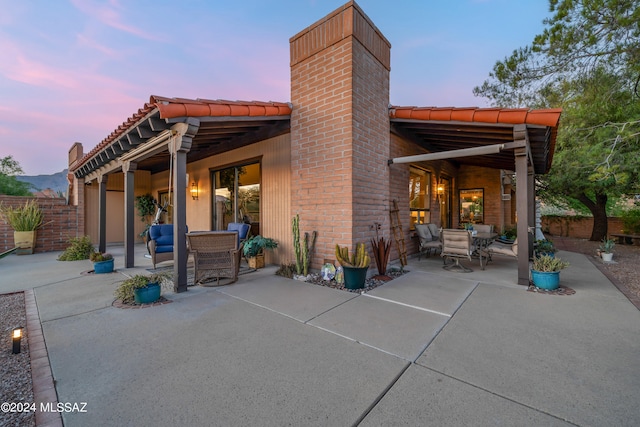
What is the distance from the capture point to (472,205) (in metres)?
9.52

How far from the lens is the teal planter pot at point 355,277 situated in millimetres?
3781

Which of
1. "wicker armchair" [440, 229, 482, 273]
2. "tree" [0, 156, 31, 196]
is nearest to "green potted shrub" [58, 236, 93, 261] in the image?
"wicker armchair" [440, 229, 482, 273]

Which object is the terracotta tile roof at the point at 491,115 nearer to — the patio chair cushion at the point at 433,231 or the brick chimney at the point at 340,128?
the brick chimney at the point at 340,128

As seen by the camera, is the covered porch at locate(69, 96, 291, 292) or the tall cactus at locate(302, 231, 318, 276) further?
the tall cactus at locate(302, 231, 318, 276)

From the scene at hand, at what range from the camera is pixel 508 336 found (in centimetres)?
236

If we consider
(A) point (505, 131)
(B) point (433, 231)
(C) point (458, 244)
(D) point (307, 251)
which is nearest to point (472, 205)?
(B) point (433, 231)

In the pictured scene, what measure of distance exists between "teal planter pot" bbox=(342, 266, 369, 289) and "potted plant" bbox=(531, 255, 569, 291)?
2.52 m

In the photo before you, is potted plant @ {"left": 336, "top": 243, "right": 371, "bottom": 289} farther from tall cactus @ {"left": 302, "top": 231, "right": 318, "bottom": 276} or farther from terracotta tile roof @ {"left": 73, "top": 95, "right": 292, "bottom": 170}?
terracotta tile roof @ {"left": 73, "top": 95, "right": 292, "bottom": 170}

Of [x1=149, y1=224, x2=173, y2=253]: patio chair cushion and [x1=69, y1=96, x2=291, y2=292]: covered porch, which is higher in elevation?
[x1=69, y1=96, x2=291, y2=292]: covered porch

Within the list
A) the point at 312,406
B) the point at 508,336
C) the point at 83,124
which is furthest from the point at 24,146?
the point at 508,336

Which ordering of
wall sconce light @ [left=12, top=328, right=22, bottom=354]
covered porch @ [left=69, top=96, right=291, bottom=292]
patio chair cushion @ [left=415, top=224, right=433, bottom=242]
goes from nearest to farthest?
1. wall sconce light @ [left=12, top=328, right=22, bottom=354]
2. covered porch @ [left=69, top=96, right=291, bottom=292]
3. patio chair cushion @ [left=415, top=224, right=433, bottom=242]

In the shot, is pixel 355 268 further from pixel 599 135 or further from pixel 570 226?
pixel 570 226

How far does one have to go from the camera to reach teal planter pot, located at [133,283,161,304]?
3.18m

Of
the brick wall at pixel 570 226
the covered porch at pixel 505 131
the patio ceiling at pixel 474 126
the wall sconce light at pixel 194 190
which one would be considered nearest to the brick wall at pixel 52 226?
the wall sconce light at pixel 194 190
